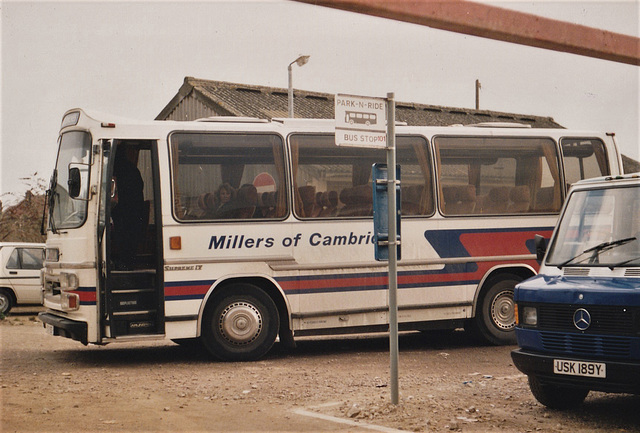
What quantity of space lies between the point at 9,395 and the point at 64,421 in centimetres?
177

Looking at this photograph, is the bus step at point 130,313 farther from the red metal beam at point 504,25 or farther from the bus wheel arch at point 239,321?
the red metal beam at point 504,25

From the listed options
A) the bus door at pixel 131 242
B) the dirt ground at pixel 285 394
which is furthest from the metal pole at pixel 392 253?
the bus door at pixel 131 242

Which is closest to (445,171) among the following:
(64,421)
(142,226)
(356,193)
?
(356,193)

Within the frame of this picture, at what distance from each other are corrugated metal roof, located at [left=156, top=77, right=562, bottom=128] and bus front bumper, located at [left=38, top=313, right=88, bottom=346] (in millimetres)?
19151

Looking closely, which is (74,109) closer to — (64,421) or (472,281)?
(64,421)

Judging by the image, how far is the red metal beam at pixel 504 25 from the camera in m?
1.12

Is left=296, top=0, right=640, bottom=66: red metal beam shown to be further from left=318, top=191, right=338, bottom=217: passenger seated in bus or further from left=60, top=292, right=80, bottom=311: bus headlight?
left=318, top=191, right=338, bottom=217: passenger seated in bus

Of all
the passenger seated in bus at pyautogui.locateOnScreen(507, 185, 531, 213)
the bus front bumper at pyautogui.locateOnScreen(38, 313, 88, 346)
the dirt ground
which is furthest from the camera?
the passenger seated in bus at pyautogui.locateOnScreen(507, 185, 531, 213)

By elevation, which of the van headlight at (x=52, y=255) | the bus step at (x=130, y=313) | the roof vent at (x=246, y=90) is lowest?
the bus step at (x=130, y=313)

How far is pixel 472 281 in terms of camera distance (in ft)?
42.6

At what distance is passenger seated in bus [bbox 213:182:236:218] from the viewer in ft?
38.0

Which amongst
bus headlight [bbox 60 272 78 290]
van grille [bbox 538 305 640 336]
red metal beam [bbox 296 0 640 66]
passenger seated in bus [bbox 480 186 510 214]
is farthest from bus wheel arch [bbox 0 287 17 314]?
red metal beam [bbox 296 0 640 66]

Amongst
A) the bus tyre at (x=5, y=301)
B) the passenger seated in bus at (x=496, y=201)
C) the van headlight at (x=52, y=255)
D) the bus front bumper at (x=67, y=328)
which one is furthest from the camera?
the bus tyre at (x=5, y=301)

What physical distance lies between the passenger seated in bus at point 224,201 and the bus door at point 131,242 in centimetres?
83
